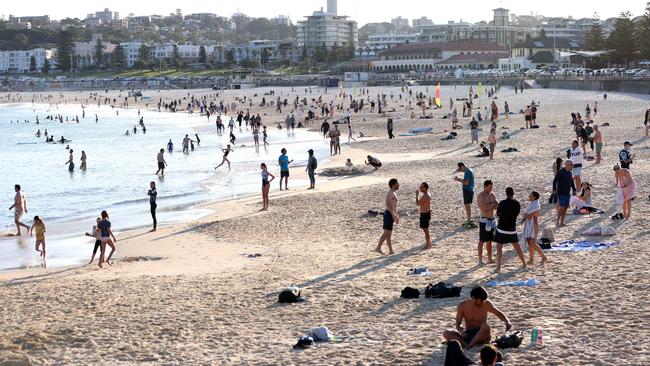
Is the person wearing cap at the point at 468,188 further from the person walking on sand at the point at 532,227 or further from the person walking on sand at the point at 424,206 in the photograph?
the person walking on sand at the point at 532,227

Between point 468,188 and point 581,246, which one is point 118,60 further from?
point 581,246

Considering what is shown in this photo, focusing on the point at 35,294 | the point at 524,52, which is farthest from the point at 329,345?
the point at 524,52

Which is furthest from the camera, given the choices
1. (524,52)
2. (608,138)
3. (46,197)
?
(524,52)

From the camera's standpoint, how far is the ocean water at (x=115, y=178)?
19.0m

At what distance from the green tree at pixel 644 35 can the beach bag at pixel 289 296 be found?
2711 inches

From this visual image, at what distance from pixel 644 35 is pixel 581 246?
2693 inches

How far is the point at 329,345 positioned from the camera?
920cm

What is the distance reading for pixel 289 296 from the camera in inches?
432

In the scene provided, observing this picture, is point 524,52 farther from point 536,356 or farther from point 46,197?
point 536,356

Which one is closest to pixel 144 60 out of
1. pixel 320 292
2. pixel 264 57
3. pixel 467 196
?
pixel 264 57

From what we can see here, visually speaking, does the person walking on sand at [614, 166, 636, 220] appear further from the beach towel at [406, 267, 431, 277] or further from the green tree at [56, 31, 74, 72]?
the green tree at [56, 31, 74, 72]

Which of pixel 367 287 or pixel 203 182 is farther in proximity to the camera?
pixel 203 182

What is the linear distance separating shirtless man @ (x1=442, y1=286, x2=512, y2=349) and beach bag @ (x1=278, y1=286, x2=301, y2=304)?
109 inches

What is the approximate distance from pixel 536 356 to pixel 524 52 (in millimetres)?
116770
